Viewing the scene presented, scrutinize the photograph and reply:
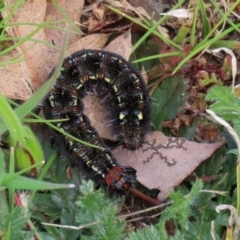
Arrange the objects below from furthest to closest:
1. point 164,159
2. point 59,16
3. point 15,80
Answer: point 59,16 < point 164,159 < point 15,80

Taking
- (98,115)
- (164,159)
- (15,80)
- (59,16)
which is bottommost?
(164,159)

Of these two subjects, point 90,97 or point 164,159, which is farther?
point 90,97

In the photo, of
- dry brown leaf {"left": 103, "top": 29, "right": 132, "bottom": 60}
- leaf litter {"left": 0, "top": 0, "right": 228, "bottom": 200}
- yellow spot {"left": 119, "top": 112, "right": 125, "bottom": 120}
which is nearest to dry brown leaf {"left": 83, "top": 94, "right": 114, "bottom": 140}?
leaf litter {"left": 0, "top": 0, "right": 228, "bottom": 200}

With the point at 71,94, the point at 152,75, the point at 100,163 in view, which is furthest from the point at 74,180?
the point at 152,75

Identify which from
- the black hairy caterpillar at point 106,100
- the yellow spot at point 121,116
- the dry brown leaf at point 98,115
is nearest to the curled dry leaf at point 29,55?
the black hairy caterpillar at point 106,100

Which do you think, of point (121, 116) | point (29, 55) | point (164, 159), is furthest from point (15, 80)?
point (164, 159)

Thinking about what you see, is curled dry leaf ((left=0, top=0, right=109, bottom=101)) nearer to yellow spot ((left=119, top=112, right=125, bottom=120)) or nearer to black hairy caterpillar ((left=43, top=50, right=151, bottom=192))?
black hairy caterpillar ((left=43, top=50, right=151, bottom=192))

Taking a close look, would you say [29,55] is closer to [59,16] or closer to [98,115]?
[59,16]

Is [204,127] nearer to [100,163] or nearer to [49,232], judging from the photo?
[100,163]

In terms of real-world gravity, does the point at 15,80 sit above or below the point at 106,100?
above
